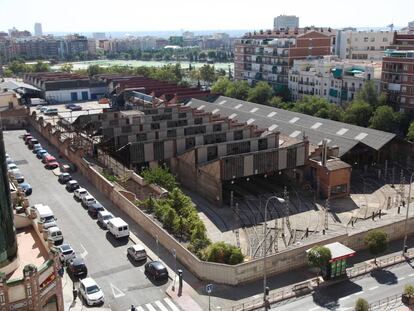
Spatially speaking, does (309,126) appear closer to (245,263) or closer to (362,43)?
(245,263)

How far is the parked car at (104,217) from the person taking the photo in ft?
140

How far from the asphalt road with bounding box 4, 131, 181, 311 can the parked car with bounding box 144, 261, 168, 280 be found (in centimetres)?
48

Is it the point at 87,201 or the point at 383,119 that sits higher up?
the point at 383,119

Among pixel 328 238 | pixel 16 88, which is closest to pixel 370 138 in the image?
pixel 328 238

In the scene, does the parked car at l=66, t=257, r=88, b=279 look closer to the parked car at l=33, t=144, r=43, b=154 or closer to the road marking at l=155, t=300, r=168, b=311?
the road marking at l=155, t=300, r=168, b=311

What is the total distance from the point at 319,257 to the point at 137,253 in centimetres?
1345

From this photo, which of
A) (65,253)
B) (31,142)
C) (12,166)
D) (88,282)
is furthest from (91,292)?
(31,142)

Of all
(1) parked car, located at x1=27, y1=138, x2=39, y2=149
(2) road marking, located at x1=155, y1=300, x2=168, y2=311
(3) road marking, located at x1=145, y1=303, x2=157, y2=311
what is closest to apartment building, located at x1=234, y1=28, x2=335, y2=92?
(1) parked car, located at x1=27, y1=138, x2=39, y2=149

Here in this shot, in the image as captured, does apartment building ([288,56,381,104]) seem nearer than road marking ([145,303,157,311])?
No

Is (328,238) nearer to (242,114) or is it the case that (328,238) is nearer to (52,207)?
(52,207)

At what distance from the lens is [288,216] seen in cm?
4575

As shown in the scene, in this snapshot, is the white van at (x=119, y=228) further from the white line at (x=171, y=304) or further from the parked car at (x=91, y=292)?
the white line at (x=171, y=304)

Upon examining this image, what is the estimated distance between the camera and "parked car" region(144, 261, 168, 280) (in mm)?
34188

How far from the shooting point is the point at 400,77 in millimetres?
81188
